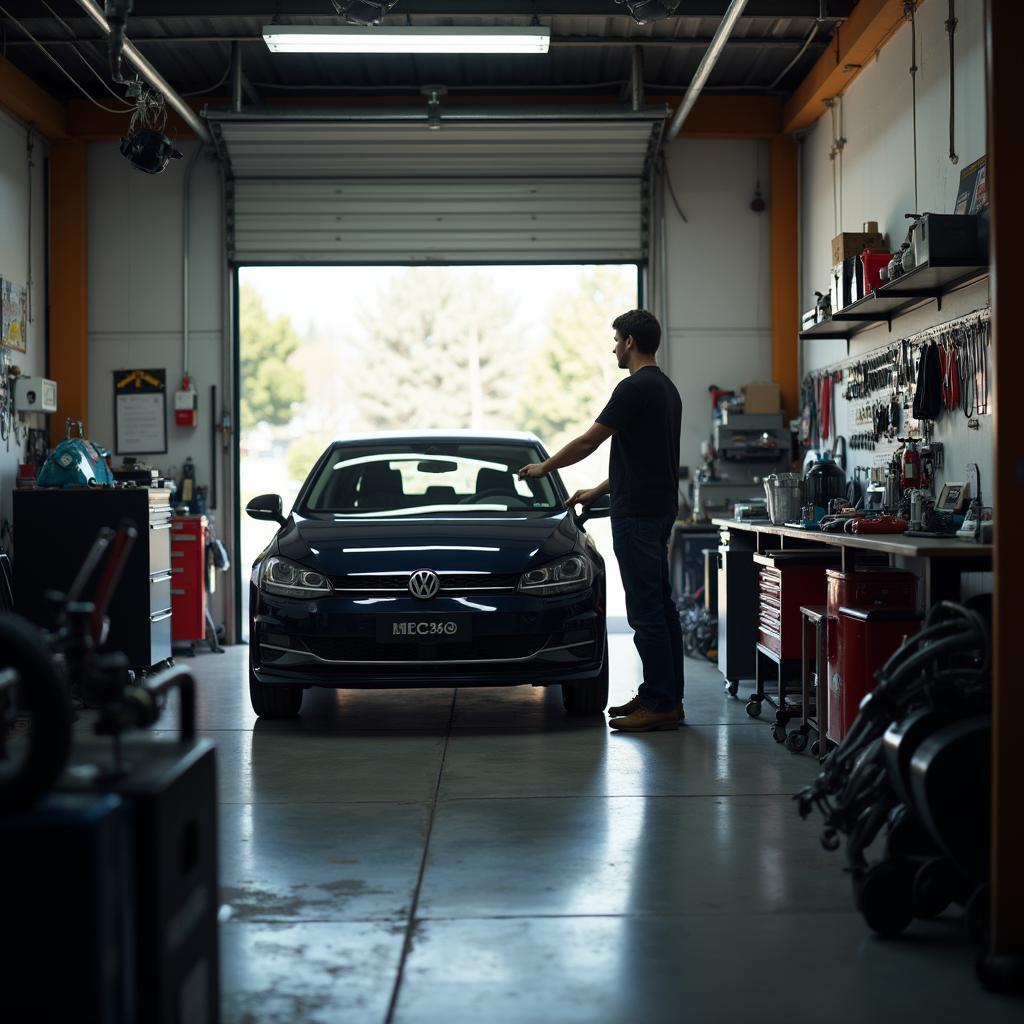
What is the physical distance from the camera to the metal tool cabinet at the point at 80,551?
6684mm

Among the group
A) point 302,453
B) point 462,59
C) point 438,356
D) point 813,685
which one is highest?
point 438,356

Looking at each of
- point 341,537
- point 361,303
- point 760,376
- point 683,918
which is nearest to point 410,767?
point 341,537

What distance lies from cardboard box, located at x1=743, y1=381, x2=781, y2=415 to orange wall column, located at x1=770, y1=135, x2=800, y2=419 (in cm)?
29

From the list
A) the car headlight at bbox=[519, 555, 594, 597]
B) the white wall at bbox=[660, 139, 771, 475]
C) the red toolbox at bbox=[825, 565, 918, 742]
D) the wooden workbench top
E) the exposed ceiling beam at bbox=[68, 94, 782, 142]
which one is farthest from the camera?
the white wall at bbox=[660, 139, 771, 475]

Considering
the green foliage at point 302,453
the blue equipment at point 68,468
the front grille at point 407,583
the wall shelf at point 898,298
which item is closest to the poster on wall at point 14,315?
the blue equipment at point 68,468

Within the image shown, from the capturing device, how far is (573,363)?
36625 millimetres

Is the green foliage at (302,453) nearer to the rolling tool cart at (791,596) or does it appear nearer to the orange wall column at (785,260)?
the orange wall column at (785,260)

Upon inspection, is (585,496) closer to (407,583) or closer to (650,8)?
(407,583)

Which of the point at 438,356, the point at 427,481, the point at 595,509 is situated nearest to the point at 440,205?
the point at 427,481

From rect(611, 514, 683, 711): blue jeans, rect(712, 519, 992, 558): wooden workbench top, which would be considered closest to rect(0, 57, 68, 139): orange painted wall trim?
rect(611, 514, 683, 711): blue jeans

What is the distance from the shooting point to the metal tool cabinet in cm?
668

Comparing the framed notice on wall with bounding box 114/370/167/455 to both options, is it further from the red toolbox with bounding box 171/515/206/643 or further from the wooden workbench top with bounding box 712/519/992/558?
the wooden workbench top with bounding box 712/519/992/558

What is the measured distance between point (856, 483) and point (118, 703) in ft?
21.4

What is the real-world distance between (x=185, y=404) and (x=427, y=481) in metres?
4.17
